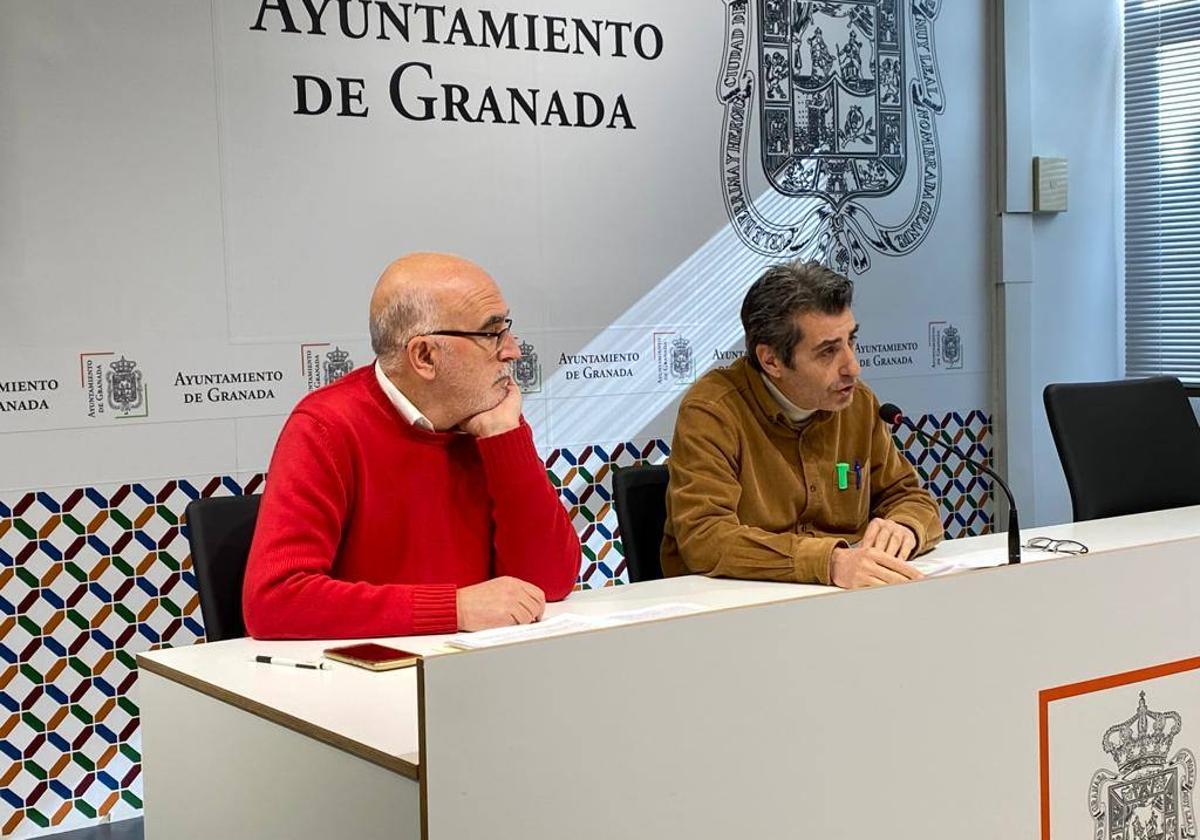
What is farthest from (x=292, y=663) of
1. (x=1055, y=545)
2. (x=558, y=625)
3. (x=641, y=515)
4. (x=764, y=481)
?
(x=1055, y=545)

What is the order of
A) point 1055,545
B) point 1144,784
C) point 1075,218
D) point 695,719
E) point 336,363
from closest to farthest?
point 695,719 < point 1144,784 < point 1055,545 < point 336,363 < point 1075,218

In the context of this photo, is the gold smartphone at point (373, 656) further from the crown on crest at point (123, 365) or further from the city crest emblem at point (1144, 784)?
the crown on crest at point (123, 365)

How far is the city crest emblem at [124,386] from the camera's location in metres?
3.68

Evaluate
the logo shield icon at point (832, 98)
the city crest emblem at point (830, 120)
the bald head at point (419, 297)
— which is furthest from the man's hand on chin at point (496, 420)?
the logo shield icon at point (832, 98)

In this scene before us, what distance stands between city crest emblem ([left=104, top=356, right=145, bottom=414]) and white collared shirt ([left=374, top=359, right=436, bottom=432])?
135 cm

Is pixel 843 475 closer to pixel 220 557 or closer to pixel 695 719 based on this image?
pixel 220 557

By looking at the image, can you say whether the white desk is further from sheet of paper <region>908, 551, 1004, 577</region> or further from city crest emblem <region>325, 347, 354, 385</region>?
city crest emblem <region>325, 347, 354, 385</region>

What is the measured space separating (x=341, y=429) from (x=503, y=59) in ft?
6.71

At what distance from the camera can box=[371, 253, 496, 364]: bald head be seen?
8.48 feet

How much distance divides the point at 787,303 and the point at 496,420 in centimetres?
77

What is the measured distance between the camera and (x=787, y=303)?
3045 mm

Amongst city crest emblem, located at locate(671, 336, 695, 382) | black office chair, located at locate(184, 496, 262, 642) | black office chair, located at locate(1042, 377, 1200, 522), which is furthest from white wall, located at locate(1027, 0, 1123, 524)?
black office chair, located at locate(184, 496, 262, 642)

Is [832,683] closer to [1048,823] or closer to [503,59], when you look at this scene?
[1048,823]

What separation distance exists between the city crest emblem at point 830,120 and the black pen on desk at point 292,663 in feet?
9.53
